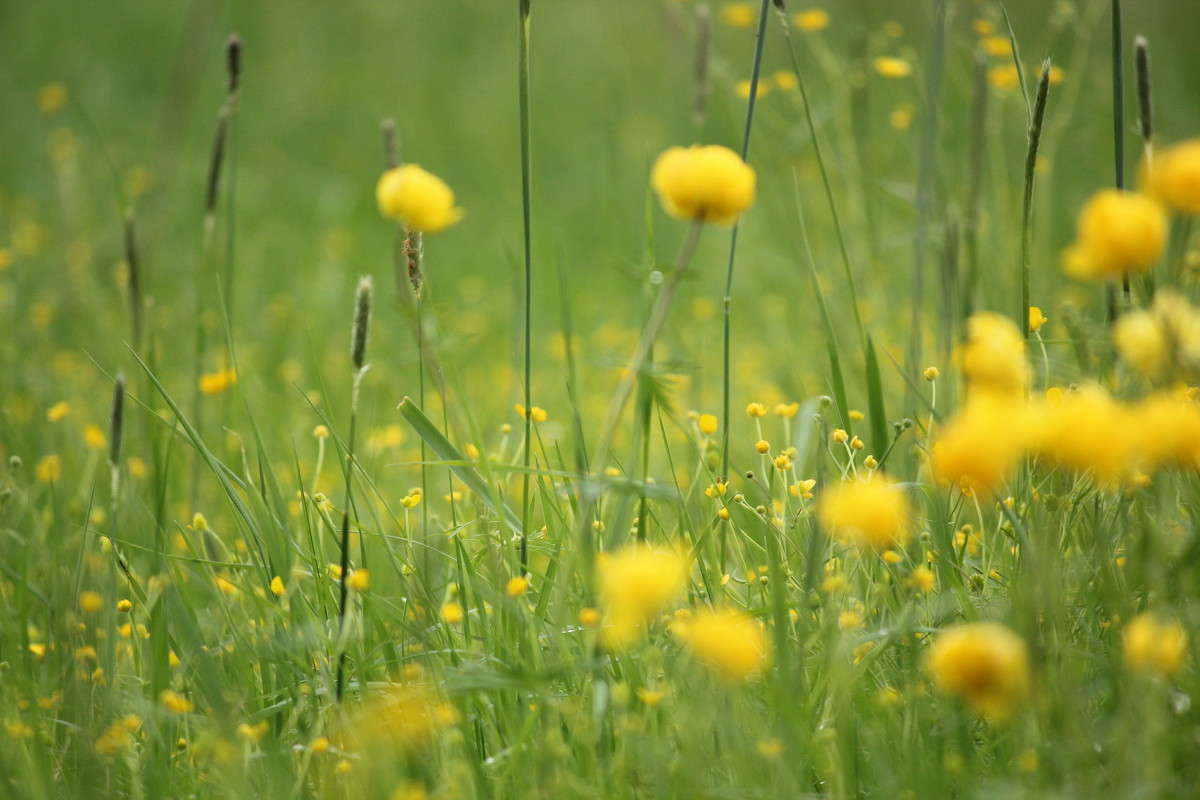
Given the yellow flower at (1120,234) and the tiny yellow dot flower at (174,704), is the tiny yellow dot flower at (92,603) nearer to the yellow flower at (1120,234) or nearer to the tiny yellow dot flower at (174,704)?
the tiny yellow dot flower at (174,704)

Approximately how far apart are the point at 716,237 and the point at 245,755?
3168 millimetres

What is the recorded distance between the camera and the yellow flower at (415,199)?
75 cm

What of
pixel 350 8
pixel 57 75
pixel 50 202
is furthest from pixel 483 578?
pixel 350 8

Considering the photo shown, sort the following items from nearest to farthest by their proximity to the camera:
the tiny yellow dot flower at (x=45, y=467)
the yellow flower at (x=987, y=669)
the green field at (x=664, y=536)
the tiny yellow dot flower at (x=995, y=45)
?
the yellow flower at (x=987, y=669), the green field at (x=664, y=536), the tiny yellow dot flower at (x=45, y=467), the tiny yellow dot flower at (x=995, y=45)

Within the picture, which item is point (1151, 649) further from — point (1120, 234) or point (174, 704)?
point (174, 704)

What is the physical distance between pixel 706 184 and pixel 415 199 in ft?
0.81

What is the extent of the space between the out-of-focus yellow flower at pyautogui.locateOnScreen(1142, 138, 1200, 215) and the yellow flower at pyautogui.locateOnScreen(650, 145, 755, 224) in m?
0.28

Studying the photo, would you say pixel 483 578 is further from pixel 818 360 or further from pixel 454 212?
pixel 818 360

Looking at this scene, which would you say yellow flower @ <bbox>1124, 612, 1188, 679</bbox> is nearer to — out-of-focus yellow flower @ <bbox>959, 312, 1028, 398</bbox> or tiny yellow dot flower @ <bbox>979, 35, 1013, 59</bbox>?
out-of-focus yellow flower @ <bbox>959, 312, 1028, 398</bbox>

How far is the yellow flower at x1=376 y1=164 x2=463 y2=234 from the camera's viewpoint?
75cm

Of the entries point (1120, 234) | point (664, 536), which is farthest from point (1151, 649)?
point (664, 536)

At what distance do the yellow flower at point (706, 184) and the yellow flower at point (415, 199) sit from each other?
0.18m

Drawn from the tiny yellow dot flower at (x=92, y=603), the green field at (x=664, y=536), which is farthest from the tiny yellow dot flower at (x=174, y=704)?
the tiny yellow dot flower at (x=92, y=603)

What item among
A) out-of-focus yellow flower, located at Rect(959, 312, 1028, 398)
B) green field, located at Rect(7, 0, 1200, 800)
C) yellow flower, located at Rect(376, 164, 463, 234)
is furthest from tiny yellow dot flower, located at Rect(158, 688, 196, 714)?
out-of-focus yellow flower, located at Rect(959, 312, 1028, 398)
